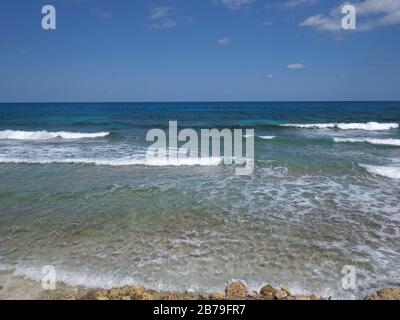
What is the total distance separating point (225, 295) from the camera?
4031 millimetres

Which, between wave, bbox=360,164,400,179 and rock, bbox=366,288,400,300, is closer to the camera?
rock, bbox=366,288,400,300

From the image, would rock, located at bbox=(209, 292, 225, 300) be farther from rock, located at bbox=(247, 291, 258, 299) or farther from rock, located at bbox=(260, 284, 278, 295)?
rock, located at bbox=(260, 284, 278, 295)

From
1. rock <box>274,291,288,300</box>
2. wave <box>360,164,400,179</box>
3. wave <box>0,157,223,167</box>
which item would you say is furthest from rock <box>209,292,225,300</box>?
wave <box>360,164,400,179</box>

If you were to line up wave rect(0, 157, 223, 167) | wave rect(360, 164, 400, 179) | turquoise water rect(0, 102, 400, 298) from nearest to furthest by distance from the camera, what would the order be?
turquoise water rect(0, 102, 400, 298) → wave rect(360, 164, 400, 179) → wave rect(0, 157, 223, 167)

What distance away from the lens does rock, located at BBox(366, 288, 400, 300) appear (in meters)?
3.91

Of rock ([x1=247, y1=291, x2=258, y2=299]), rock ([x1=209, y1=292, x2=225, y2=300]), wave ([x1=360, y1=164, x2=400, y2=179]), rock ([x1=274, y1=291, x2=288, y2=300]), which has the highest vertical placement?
wave ([x1=360, y1=164, x2=400, y2=179])

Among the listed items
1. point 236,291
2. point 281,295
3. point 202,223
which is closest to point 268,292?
point 281,295

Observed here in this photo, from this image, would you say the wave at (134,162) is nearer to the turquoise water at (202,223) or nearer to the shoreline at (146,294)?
the turquoise water at (202,223)

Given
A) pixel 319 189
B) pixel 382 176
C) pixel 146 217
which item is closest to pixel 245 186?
pixel 319 189

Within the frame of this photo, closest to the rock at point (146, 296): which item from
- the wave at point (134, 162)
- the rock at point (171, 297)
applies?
the rock at point (171, 297)

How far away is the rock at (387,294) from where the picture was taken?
391 cm

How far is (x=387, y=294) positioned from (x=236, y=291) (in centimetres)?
217

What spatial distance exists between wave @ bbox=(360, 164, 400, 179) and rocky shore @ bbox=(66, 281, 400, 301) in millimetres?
7760
